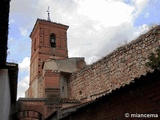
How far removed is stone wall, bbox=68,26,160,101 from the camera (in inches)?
488

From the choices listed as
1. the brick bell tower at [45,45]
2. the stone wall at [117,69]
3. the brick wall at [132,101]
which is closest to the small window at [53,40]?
the brick bell tower at [45,45]

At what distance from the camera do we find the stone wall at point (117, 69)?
12383mm

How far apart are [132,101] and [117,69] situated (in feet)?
31.1

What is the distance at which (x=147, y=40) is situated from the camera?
40.6 ft

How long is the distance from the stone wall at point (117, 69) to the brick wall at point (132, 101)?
638 cm

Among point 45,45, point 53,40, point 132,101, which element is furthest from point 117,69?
point 53,40

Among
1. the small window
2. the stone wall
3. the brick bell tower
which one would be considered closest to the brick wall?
the stone wall

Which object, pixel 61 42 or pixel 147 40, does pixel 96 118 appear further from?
pixel 61 42

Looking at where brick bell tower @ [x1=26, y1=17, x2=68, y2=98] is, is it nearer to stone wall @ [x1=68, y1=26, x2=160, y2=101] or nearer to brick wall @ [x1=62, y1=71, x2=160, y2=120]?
stone wall @ [x1=68, y1=26, x2=160, y2=101]

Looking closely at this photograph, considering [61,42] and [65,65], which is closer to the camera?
[65,65]

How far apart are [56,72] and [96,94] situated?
5.76 meters

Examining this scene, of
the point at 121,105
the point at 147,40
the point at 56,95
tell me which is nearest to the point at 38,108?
the point at 56,95

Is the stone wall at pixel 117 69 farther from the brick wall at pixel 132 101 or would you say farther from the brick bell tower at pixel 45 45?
the brick bell tower at pixel 45 45

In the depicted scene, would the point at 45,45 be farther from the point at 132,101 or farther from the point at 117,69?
the point at 132,101
